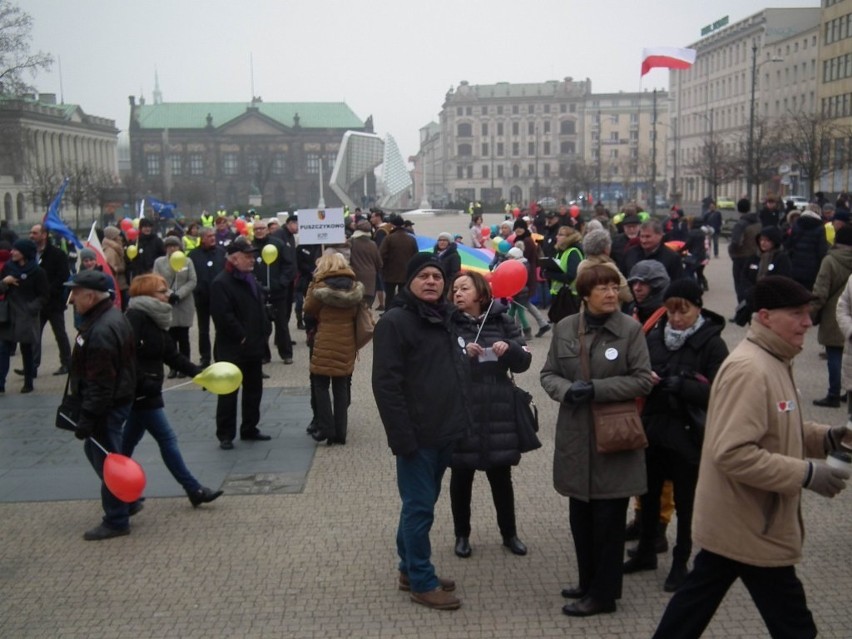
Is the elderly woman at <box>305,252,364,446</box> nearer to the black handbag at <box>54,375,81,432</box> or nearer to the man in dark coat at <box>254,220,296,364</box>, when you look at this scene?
the black handbag at <box>54,375,81,432</box>

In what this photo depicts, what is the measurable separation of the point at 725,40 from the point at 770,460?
9284 cm

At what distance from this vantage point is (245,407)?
918cm

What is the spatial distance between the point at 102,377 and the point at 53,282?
278 inches

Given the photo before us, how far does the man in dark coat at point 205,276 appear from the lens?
12.8m

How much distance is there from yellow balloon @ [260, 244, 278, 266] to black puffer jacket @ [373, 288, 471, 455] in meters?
8.20

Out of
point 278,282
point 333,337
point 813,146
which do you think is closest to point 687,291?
point 333,337

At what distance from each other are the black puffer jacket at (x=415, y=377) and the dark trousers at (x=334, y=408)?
152 inches

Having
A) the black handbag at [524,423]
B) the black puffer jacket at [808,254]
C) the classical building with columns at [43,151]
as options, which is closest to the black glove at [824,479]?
the black handbag at [524,423]

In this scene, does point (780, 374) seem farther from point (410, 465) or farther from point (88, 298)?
point (88, 298)

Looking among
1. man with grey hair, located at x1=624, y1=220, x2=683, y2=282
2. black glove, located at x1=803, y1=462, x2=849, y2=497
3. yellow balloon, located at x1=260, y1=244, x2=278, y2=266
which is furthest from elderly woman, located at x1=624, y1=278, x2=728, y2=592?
yellow balloon, located at x1=260, y1=244, x2=278, y2=266

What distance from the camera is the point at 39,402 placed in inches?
442

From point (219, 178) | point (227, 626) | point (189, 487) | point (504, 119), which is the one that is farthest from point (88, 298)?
point (504, 119)

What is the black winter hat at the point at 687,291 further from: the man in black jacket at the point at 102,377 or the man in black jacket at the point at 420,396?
the man in black jacket at the point at 102,377

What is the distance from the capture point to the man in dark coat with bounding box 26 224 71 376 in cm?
1257
